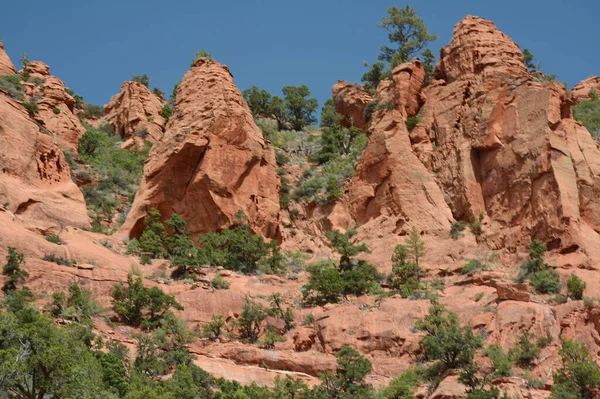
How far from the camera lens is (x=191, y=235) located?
41.3 metres

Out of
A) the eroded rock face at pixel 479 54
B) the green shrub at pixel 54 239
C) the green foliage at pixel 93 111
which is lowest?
the green shrub at pixel 54 239

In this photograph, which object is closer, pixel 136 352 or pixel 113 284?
pixel 136 352

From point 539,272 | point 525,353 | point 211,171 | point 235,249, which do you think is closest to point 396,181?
point 235,249

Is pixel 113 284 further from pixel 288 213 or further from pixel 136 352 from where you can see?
pixel 288 213

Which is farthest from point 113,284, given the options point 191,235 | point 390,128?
point 390,128

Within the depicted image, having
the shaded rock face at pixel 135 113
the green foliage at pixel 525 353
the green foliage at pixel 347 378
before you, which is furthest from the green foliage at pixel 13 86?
the green foliage at pixel 525 353

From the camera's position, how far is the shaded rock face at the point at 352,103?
5762 centimetres

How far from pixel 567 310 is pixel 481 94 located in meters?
15.1

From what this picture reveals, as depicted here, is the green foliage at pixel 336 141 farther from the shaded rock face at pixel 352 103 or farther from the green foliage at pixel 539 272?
the green foliage at pixel 539 272

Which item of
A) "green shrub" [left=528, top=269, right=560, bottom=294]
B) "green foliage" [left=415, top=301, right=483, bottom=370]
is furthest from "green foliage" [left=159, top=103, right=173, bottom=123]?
"green foliage" [left=415, top=301, right=483, bottom=370]

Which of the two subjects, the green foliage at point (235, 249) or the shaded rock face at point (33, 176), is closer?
A: the shaded rock face at point (33, 176)

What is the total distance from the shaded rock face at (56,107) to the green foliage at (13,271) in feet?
65.3

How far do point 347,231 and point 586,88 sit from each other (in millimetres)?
33505

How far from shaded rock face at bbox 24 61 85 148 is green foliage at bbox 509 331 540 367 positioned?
1187 inches
